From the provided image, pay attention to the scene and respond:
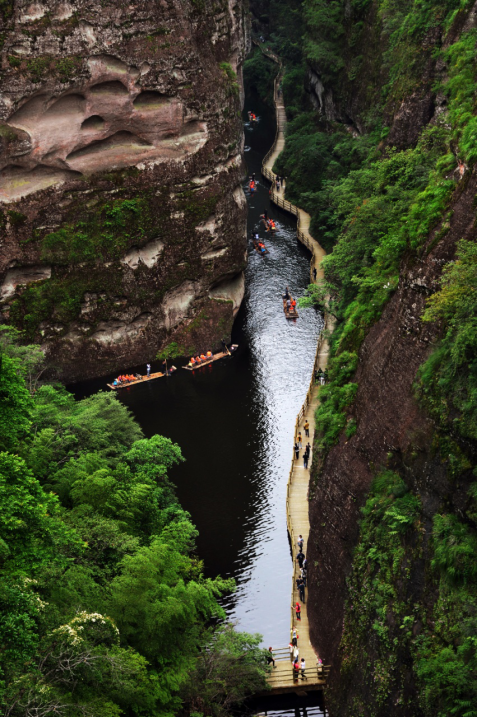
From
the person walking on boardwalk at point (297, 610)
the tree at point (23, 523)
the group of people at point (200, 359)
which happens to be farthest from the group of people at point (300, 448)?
the tree at point (23, 523)

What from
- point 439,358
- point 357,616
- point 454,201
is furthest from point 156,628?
point 454,201

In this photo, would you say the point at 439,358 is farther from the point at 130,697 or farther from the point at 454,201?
the point at 130,697

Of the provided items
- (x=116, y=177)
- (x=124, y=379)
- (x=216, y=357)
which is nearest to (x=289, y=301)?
(x=216, y=357)

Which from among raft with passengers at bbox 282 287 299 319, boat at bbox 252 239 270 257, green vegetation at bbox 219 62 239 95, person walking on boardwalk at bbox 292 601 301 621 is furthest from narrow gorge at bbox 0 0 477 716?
boat at bbox 252 239 270 257

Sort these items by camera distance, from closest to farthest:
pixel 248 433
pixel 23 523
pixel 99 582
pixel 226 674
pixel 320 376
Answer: pixel 23 523, pixel 99 582, pixel 226 674, pixel 248 433, pixel 320 376

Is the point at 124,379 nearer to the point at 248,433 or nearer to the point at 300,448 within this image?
the point at 248,433
